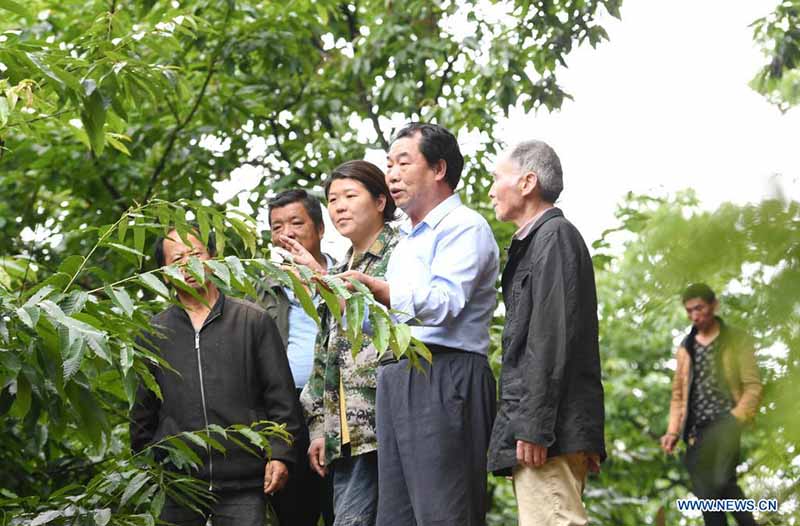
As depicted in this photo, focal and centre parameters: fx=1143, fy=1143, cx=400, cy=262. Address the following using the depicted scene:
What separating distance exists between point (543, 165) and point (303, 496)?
1679mm

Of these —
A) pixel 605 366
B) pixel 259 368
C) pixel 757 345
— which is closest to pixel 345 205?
pixel 259 368

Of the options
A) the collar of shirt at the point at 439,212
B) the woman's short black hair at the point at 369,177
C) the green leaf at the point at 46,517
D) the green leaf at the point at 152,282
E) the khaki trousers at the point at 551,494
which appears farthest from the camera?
the woman's short black hair at the point at 369,177

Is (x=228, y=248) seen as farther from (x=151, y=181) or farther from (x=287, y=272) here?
(x=287, y=272)

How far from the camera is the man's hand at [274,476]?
4254 mm

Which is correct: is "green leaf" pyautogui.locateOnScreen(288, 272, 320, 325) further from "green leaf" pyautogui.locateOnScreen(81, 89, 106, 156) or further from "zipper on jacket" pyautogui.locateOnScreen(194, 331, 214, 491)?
"zipper on jacket" pyautogui.locateOnScreen(194, 331, 214, 491)

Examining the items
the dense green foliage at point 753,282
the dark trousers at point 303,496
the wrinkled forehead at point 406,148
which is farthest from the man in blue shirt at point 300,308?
the dense green foliage at point 753,282

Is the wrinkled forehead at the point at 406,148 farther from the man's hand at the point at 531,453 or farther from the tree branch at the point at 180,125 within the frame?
the tree branch at the point at 180,125

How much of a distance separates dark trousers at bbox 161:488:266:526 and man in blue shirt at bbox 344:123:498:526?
0.65 meters

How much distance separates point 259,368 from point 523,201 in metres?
1.32

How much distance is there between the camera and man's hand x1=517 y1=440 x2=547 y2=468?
3.34m

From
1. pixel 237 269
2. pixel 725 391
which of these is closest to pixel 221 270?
pixel 237 269

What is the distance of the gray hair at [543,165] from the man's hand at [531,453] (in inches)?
34.6

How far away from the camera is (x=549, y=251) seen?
3.55 meters

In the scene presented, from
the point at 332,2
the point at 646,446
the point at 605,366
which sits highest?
the point at 332,2
